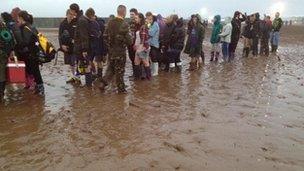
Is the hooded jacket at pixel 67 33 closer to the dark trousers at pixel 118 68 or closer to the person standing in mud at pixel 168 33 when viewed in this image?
the dark trousers at pixel 118 68

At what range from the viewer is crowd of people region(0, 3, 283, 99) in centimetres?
903

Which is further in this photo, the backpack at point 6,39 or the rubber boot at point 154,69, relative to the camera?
the rubber boot at point 154,69

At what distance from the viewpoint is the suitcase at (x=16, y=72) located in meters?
9.45

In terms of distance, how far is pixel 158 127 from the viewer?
275 inches

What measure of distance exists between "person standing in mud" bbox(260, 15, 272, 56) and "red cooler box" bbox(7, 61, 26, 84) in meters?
12.1

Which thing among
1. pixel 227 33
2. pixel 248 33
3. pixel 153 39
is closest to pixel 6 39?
pixel 153 39

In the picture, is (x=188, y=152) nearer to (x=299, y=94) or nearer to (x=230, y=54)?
(x=299, y=94)

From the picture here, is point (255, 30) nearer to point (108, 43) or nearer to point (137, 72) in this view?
point (137, 72)

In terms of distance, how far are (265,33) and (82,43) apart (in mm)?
11646

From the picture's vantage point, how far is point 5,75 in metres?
8.71

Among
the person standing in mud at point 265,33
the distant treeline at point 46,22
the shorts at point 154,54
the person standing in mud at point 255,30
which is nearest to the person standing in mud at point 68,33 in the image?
the shorts at point 154,54

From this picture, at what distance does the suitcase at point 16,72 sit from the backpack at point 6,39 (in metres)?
0.88

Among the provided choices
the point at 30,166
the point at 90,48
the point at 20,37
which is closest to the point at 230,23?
the point at 90,48

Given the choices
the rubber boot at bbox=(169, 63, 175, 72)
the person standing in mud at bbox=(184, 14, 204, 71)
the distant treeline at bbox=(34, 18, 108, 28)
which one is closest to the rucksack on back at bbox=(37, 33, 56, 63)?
the rubber boot at bbox=(169, 63, 175, 72)
